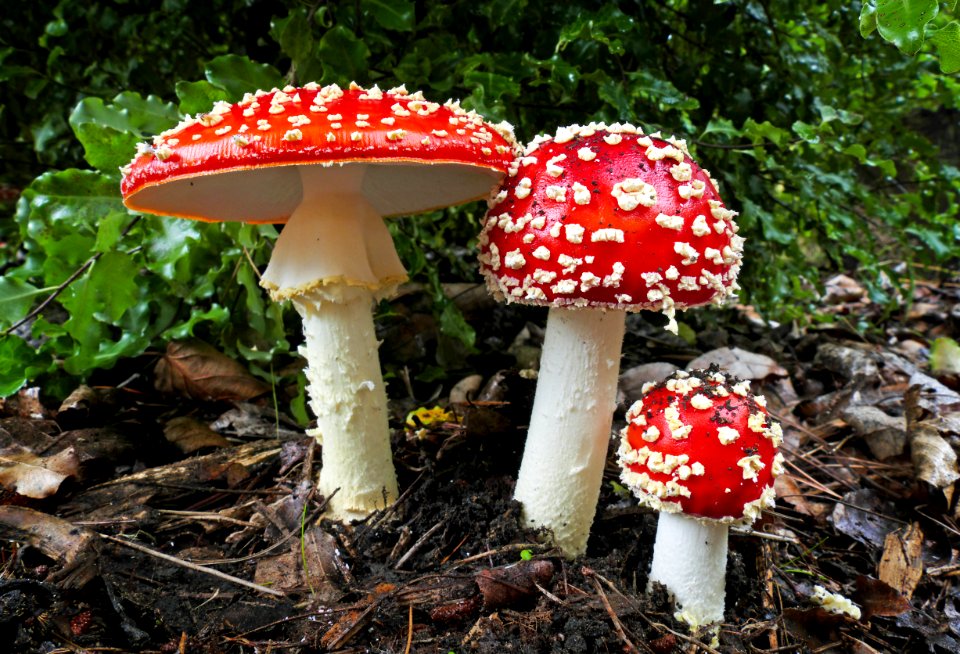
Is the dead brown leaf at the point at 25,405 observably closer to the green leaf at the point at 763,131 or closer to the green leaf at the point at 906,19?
the green leaf at the point at 763,131

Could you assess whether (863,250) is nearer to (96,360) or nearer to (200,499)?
(200,499)

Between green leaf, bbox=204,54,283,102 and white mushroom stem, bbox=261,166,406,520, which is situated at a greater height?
green leaf, bbox=204,54,283,102

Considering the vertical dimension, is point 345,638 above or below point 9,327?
below

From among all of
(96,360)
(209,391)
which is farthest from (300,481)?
(96,360)

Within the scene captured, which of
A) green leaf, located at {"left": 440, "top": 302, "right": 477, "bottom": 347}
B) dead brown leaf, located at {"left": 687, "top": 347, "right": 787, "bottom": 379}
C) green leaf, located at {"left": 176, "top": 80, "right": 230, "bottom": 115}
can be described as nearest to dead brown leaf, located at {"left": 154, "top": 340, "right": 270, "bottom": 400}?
green leaf, located at {"left": 440, "top": 302, "right": 477, "bottom": 347}

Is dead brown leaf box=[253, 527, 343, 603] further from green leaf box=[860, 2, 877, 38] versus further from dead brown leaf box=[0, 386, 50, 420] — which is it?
green leaf box=[860, 2, 877, 38]

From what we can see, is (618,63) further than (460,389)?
No
